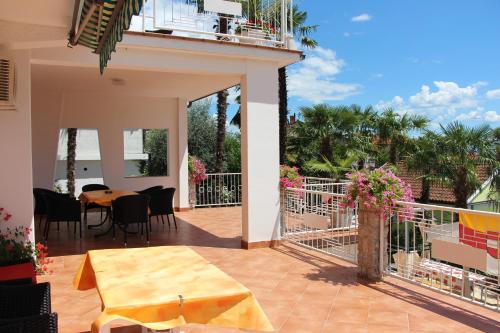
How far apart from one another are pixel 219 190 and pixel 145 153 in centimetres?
243

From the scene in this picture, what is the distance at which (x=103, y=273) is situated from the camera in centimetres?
273

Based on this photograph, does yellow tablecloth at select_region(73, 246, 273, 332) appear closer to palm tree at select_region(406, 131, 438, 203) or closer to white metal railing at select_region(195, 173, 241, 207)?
white metal railing at select_region(195, 173, 241, 207)

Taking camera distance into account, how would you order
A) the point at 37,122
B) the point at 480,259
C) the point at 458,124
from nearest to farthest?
the point at 480,259 → the point at 37,122 → the point at 458,124

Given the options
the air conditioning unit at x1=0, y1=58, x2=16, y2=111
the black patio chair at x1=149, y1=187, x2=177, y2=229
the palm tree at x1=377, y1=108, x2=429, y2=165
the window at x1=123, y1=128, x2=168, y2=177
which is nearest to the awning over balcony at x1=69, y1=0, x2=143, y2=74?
the air conditioning unit at x1=0, y1=58, x2=16, y2=111

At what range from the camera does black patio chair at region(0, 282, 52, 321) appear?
2.58 m

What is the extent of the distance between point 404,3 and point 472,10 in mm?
3729

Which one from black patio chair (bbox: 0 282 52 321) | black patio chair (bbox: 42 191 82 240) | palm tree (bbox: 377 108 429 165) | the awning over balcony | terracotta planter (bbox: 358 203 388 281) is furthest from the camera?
palm tree (bbox: 377 108 429 165)

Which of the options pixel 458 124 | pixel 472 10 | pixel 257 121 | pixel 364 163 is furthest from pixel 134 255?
pixel 472 10

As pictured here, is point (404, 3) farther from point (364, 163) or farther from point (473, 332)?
point (473, 332)

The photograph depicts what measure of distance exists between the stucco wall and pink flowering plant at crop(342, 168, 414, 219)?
7.04m

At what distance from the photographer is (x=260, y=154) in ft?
23.4

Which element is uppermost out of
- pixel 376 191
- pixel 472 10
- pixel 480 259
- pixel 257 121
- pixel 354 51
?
pixel 354 51

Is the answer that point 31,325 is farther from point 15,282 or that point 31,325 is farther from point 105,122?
point 105,122

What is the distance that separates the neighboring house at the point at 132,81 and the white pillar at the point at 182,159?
0.09 ft
